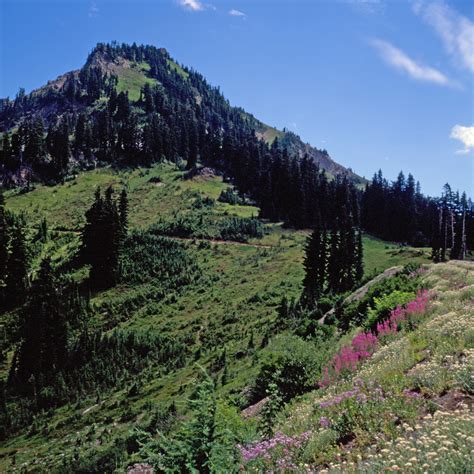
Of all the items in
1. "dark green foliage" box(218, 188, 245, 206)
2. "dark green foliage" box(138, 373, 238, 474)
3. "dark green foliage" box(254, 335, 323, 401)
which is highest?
"dark green foliage" box(218, 188, 245, 206)

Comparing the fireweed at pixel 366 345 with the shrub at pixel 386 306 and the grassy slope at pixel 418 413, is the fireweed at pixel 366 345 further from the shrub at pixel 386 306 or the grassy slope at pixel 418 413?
the grassy slope at pixel 418 413

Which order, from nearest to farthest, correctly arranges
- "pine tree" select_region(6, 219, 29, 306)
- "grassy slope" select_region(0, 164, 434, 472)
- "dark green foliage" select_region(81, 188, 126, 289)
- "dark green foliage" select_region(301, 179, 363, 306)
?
1. "grassy slope" select_region(0, 164, 434, 472)
2. "pine tree" select_region(6, 219, 29, 306)
3. "dark green foliage" select_region(81, 188, 126, 289)
4. "dark green foliage" select_region(301, 179, 363, 306)

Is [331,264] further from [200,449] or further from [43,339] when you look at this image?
[200,449]

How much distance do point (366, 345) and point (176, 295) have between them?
4136cm

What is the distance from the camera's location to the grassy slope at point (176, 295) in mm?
25656

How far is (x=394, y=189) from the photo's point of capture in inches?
5251

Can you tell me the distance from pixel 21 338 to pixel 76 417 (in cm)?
2184

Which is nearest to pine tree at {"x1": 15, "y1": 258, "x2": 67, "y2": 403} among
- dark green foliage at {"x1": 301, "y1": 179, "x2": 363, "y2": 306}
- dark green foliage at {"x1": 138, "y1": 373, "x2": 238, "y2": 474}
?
dark green foliage at {"x1": 138, "y1": 373, "x2": 238, "y2": 474}

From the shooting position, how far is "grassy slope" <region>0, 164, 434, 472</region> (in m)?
25.7

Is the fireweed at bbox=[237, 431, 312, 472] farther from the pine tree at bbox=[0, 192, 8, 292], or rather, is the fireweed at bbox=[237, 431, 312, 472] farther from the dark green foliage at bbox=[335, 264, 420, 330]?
the pine tree at bbox=[0, 192, 8, 292]

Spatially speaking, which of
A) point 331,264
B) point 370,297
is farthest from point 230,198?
point 370,297

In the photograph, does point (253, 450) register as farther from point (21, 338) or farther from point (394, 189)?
point (394, 189)

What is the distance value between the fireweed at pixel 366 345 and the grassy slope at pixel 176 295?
8.91 m

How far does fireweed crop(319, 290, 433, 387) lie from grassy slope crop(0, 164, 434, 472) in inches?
351
